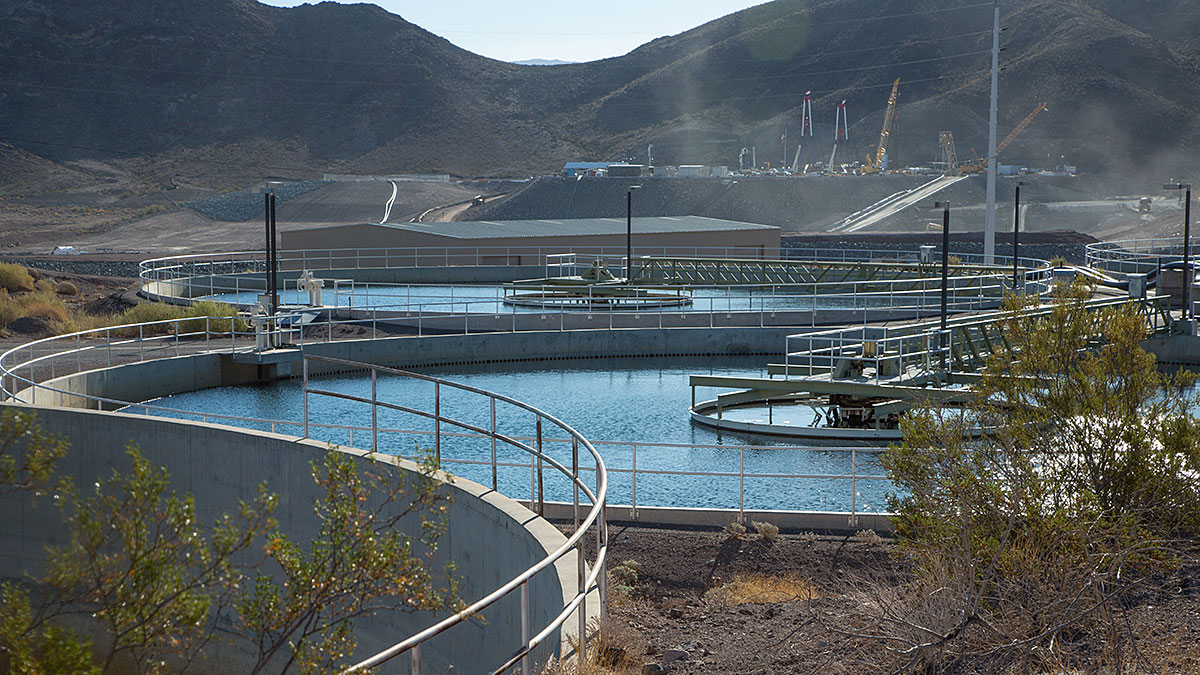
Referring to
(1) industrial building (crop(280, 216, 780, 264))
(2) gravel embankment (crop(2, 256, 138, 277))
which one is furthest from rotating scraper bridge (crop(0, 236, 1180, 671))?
(2) gravel embankment (crop(2, 256, 138, 277))

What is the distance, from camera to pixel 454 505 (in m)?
12.0

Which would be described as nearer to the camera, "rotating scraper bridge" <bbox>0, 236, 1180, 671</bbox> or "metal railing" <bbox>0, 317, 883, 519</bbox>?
"rotating scraper bridge" <bbox>0, 236, 1180, 671</bbox>

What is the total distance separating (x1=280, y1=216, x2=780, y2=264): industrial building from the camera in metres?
54.0

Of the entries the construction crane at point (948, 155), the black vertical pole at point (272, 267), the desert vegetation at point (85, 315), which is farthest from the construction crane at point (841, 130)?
the black vertical pole at point (272, 267)

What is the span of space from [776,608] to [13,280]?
41.4 meters

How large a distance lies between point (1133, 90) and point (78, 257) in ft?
353

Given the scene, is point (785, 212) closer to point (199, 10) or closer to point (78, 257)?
point (78, 257)

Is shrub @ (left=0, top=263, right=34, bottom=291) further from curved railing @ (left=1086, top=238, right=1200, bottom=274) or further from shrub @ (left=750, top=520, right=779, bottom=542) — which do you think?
shrub @ (left=750, top=520, right=779, bottom=542)

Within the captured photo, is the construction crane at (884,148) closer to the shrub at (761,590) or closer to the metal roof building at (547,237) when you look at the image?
the metal roof building at (547,237)

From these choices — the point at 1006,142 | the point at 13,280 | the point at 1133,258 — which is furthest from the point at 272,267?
the point at 1006,142

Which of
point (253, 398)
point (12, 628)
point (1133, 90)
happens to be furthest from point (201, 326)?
point (1133, 90)

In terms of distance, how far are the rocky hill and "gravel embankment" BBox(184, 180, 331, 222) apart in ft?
71.0

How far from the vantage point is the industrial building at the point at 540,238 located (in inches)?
2127

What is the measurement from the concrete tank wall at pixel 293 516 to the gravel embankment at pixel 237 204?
274 feet
